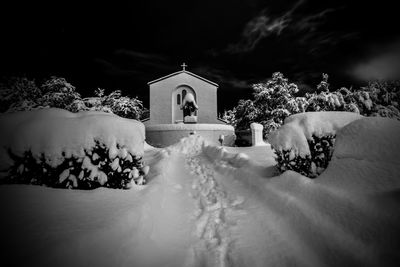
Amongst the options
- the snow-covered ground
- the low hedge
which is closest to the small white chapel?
the low hedge

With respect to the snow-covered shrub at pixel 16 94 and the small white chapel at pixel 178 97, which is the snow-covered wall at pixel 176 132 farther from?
the snow-covered shrub at pixel 16 94

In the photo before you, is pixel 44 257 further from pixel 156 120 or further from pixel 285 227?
pixel 156 120

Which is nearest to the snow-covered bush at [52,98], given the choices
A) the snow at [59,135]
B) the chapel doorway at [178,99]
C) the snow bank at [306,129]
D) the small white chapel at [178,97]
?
the small white chapel at [178,97]

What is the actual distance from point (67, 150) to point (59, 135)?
0.34 metres

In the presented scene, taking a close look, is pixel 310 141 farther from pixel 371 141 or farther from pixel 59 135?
pixel 59 135

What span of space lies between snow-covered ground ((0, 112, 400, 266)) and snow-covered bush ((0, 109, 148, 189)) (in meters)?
0.35

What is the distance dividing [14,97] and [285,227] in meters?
17.5

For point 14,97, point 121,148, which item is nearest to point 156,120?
point 14,97

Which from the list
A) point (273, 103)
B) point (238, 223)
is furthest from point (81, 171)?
point (273, 103)

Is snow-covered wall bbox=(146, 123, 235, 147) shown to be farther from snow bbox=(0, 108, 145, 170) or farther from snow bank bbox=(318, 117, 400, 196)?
snow bank bbox=(318, 117, 400, 196)

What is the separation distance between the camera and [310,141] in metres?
4.04

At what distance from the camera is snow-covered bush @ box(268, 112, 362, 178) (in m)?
3.92

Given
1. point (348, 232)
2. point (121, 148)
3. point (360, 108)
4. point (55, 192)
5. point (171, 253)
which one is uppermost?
point (360, 108)

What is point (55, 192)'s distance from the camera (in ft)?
9.18
